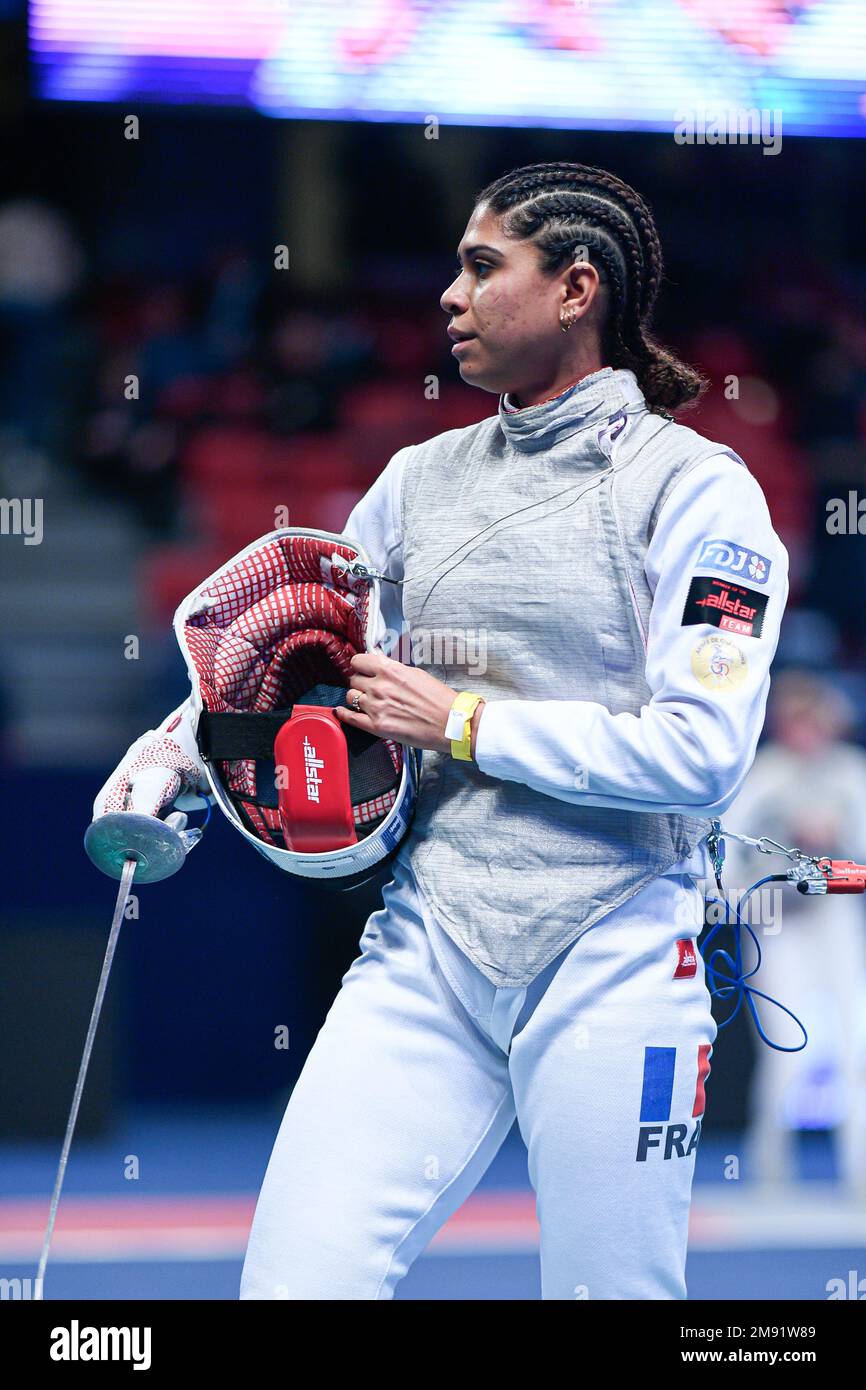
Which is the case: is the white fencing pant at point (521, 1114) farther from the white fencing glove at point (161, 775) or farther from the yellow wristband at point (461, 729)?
the white fencing glove at point (161, 775)

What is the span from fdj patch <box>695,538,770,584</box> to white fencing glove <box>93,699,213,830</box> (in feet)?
2.03

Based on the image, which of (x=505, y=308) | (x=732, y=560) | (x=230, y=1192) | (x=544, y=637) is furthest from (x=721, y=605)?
(x=230, y=1192)

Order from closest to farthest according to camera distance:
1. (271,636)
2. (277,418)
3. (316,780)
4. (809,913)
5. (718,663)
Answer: (718,663) < (316,780) < (271,636) < (809,913) < (277,418)

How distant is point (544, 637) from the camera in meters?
1.71

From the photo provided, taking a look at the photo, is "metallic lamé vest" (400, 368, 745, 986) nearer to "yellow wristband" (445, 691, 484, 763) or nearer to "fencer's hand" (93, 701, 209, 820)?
"yellow wristband" (445, 691, 484, 763)

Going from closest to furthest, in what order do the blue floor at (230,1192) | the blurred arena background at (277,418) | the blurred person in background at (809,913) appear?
the blue floor at (230,1192) → the blurred arena background at (277,418) → the blurred person in background at (809,913)

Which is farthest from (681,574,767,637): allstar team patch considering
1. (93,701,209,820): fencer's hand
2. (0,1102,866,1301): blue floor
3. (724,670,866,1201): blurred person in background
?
(724,670,866,1201): blurred person in background

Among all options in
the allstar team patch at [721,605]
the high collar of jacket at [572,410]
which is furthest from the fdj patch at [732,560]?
the high collar of jacket at [572,410]

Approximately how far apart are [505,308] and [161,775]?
66cm

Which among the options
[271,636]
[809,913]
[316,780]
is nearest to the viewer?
[316,780]

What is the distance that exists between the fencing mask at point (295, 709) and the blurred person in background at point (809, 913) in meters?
2.72

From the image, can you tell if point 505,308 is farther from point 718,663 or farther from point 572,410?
point 718,663

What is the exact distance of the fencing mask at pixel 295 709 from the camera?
5.74ft

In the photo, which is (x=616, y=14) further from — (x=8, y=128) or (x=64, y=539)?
(x=64, y=539)
